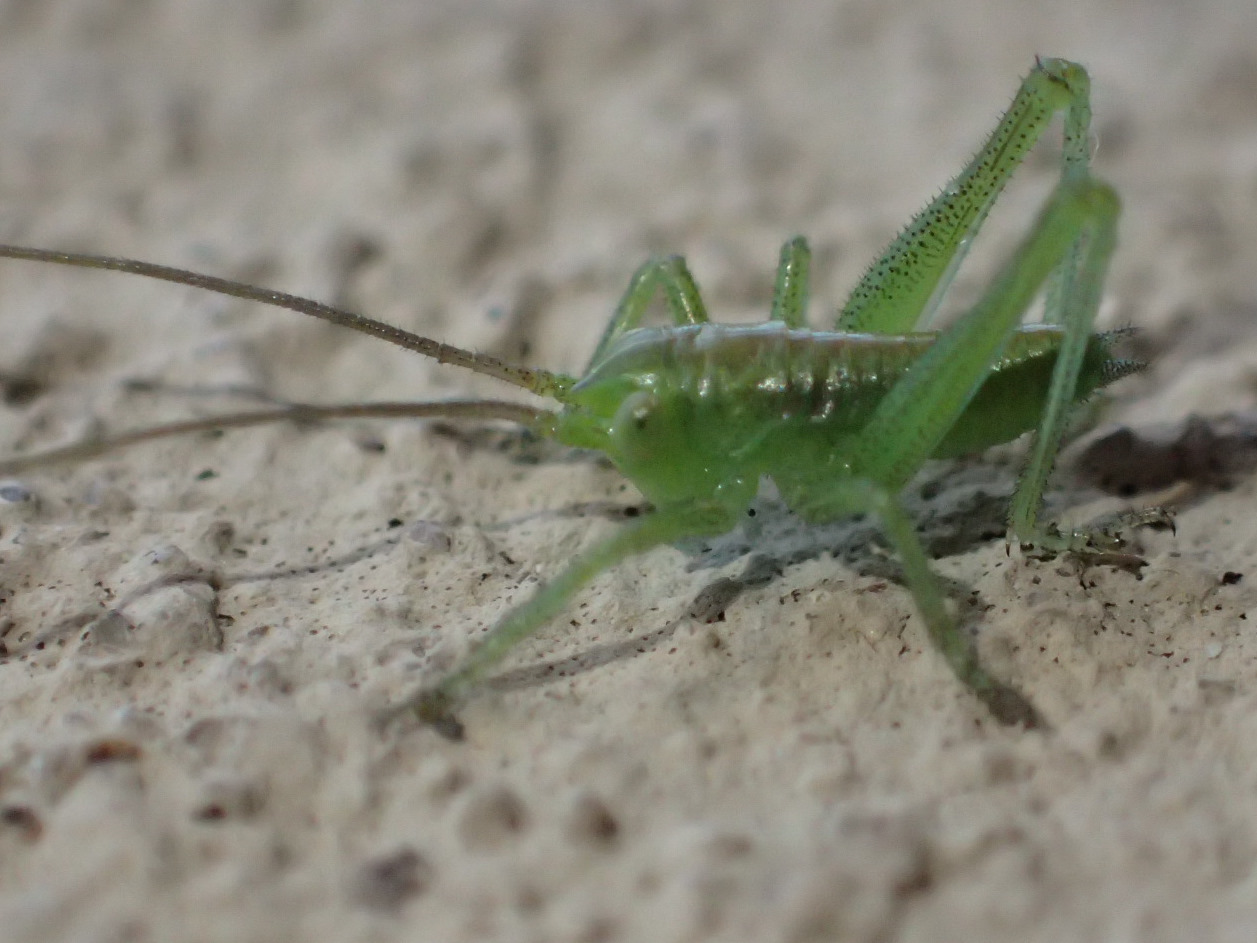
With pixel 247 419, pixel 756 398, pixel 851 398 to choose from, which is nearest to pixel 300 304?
pixel 247 419

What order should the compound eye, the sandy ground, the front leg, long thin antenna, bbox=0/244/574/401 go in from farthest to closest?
the compound eye
long thin antenna, bbox=0/244/574/401
the front leg
the sandy ground

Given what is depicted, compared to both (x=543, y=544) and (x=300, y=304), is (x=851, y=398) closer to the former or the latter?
(x=543, y=544)

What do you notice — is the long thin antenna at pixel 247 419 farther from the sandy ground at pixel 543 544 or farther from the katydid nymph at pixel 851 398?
the sandy ground at pixel 543 544

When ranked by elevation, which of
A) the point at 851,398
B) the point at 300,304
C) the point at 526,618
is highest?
the point at 300,304

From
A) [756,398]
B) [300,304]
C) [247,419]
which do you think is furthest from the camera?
[756,398]

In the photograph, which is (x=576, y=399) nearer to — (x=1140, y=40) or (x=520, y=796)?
(x=520, y=796)

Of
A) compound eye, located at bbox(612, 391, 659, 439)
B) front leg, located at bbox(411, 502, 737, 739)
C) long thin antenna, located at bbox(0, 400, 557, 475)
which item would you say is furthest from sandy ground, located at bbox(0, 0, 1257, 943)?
long thin antenna, located at bbox(0, 400, 557, 475)

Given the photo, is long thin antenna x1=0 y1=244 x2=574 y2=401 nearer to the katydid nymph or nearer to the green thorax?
the katydid nymph

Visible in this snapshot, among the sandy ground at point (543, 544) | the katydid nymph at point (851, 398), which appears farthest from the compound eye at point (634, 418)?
the sandy ground at point (543, 544)
